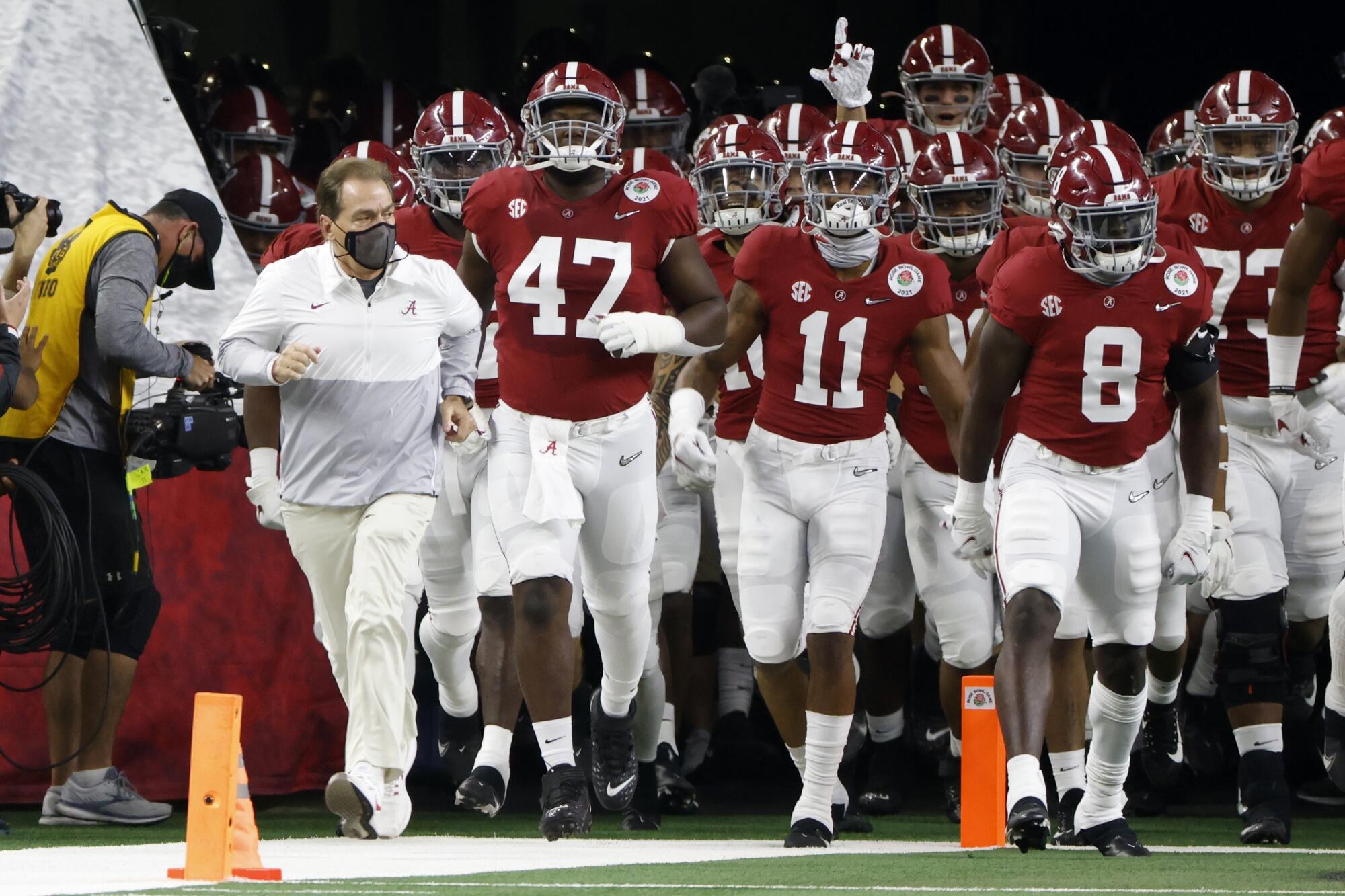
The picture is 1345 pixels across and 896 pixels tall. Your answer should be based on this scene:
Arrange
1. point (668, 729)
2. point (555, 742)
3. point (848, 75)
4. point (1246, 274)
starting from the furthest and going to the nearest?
1. point (848, 75)
2. point (668, 729)
3. point (1246, 274)
4. point (555, 742)

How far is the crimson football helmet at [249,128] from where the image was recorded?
9023mm

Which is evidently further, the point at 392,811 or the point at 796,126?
the point at 796,126

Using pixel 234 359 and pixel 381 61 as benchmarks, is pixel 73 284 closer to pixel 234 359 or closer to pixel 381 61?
pixel 234 359

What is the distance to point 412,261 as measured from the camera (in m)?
5.67

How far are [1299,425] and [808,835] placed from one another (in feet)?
6.75

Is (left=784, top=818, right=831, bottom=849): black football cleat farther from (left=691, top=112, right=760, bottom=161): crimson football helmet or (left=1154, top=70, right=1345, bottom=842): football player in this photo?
(left=691, top=112, right=760, bottom=161): crimson football helmet

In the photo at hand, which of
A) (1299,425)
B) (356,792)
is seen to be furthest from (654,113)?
(356,792)

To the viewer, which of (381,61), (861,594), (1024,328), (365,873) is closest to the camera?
(365,873)

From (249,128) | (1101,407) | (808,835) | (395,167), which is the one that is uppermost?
(249,128)

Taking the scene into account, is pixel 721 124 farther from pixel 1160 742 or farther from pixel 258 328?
pixel 1160 742

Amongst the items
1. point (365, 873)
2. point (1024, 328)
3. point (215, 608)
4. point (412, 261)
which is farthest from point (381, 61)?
point (365, 873)

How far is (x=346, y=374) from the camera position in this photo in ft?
18.1

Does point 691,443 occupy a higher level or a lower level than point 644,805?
Result: higher

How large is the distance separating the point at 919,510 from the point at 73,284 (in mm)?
2556
